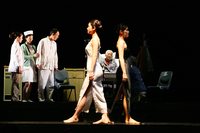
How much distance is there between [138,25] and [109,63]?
1.97 meters

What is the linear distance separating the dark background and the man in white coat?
2.75 metres

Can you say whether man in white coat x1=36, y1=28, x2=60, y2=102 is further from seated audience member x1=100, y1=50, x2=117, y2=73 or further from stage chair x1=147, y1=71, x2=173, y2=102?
stage chair x1=147, y1=71, x2=173, y2=102

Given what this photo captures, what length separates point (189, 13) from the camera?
325 inches

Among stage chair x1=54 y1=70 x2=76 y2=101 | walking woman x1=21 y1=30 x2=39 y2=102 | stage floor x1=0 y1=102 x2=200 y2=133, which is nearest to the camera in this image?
stage floor x1=0 y1=102 x2=200 y2=133

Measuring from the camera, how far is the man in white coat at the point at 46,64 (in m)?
6.08

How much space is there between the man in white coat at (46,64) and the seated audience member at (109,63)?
1501mm

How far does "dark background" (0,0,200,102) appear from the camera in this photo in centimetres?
839

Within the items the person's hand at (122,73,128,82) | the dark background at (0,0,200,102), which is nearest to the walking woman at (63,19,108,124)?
the person's hand at (122,73,128,82)

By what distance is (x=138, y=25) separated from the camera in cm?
859

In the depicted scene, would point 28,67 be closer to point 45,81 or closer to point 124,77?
point 45,81
